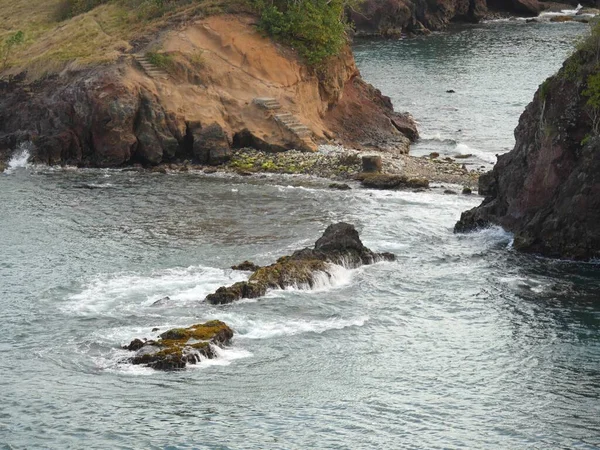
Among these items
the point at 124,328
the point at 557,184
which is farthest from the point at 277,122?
the point at 124,328

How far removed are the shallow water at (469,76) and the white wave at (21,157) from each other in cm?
2833

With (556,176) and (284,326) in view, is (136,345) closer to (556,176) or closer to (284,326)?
(284,326)

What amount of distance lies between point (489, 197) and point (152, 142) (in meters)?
24.6

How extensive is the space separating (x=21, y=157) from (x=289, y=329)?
37.2 metres

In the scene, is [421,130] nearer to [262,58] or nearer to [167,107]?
[262,58]

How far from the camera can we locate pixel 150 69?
78188 mm

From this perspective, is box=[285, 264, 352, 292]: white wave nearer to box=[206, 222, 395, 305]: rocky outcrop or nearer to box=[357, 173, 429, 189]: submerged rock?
box=[206, 222, 395, 305]: rocky outcrop

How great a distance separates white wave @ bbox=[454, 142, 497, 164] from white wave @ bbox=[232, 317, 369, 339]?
36513 millimetres

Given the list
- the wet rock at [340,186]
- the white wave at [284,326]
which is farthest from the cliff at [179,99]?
the white wave at [284,326]

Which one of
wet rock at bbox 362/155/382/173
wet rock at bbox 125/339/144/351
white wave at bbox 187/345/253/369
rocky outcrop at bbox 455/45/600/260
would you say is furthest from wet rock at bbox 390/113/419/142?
wet rock at bbox 125/339/144/351

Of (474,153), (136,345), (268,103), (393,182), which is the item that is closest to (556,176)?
(393,182)

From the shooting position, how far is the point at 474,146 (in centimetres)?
8575

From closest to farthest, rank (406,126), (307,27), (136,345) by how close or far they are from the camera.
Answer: (136,345)
(307,27)
(406,126)

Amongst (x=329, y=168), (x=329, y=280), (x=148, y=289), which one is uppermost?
(x=329, y=168)
